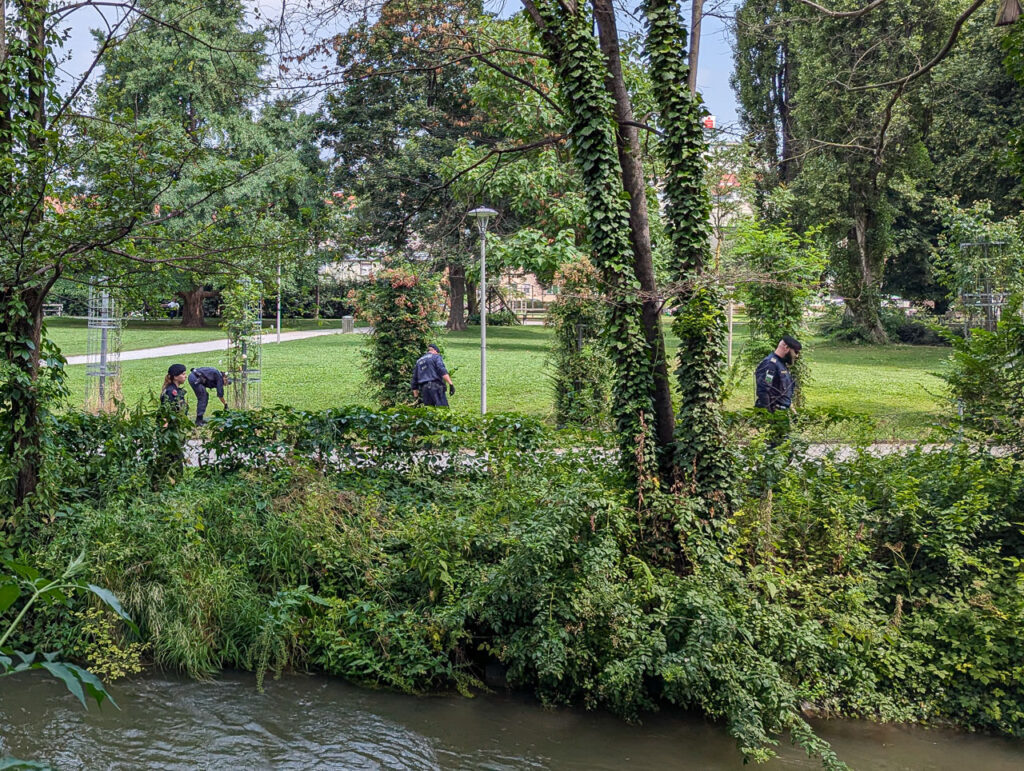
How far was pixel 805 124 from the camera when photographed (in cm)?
3144

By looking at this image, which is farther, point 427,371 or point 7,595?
point 427,371

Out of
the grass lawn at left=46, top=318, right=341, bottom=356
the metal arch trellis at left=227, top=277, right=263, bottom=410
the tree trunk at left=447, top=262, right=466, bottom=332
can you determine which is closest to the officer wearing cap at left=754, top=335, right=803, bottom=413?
the metal arch trellis at left=227, top=277, right=263, bottom=410

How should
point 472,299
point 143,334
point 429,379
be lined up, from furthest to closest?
point 472,299
point 143,334
point 429,379

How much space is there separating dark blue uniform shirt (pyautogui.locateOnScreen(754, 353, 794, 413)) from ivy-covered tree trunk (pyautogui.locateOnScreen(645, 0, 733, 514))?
3.51 m

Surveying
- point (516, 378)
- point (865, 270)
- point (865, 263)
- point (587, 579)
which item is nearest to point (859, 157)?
point (865, 263)

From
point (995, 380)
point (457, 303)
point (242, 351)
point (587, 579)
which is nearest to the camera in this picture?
point (587, 579)

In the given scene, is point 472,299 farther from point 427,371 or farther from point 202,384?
point 427,371

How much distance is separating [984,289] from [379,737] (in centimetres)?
1469

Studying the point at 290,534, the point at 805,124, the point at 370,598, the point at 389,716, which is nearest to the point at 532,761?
the point at 389,716

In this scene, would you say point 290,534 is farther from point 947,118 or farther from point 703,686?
point 947,118

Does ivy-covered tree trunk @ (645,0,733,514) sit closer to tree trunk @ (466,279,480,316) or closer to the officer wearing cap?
the officer wearing cap

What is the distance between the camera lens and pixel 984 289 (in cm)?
1567

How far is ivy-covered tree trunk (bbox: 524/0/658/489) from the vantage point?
283 inches

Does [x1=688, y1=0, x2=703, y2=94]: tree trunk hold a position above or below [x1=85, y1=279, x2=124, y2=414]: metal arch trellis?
above
